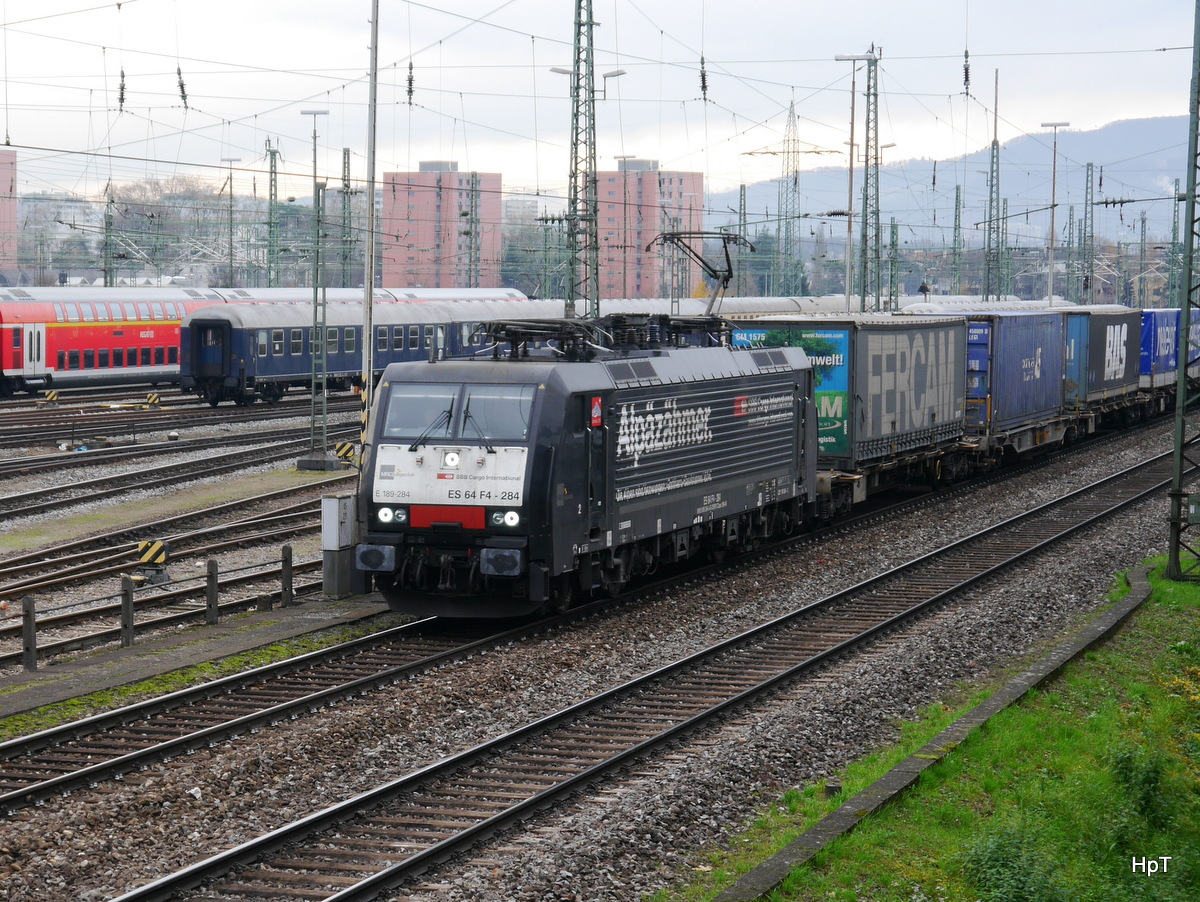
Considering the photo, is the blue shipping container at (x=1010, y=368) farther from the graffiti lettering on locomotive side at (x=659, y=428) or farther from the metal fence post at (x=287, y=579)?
the metal fence post at (x=287, y=579)

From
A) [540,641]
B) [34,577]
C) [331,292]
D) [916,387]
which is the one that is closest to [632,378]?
[540,641]

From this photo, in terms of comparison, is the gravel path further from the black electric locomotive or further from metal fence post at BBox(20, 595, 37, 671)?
metal fence post at BBox(20, 595, 37, 671)

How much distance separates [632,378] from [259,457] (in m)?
17.9

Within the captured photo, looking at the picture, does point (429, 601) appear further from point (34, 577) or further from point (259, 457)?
point (259, 457)

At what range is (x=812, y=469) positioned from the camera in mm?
23156

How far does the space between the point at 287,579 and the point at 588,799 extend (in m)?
8.09

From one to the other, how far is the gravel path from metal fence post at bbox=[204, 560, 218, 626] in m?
3.57

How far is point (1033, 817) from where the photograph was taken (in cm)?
1034

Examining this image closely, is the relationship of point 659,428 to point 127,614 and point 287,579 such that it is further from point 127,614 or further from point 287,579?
point 127,614

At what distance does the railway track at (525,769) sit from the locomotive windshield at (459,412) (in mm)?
3072

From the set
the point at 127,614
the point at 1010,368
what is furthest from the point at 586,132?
the point at 127,614

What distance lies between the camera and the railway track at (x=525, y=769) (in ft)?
29.0

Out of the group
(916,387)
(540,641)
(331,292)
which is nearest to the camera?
(540,641)

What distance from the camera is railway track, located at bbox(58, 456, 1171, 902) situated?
29.0 ft
